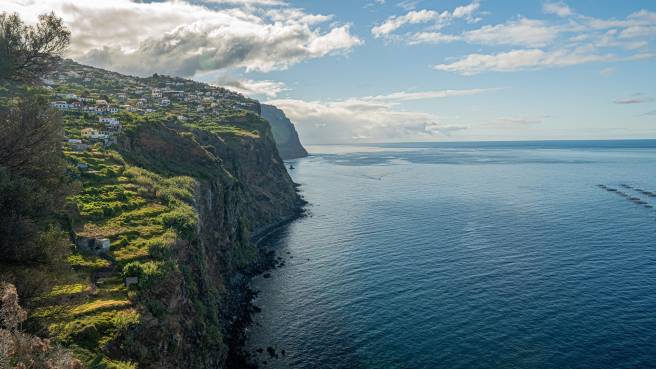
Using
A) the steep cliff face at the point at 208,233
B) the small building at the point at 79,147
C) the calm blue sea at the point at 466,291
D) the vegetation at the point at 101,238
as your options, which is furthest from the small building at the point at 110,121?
the calm blue sea at the point at 466,291

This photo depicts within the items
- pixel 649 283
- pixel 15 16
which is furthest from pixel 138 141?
pixel 649 283

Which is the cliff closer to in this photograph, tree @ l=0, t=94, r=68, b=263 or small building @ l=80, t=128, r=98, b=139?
small building @ l=80, t=128, r=98, b=139

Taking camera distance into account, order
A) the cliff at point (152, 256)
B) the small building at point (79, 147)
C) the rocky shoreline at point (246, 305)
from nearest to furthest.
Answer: the cliff at point (152, 256) → the rocky shoreline at point (246, 305) → the small building at point (79, 147)

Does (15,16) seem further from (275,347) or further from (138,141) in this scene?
(138,141)

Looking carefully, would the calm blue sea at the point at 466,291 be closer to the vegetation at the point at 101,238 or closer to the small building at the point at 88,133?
the vegetation at the point at 101,238

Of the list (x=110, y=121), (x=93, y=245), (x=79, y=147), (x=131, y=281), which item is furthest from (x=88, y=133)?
(x=131, y=281)

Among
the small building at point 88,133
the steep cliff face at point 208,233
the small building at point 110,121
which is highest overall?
the small building at point 110,121
